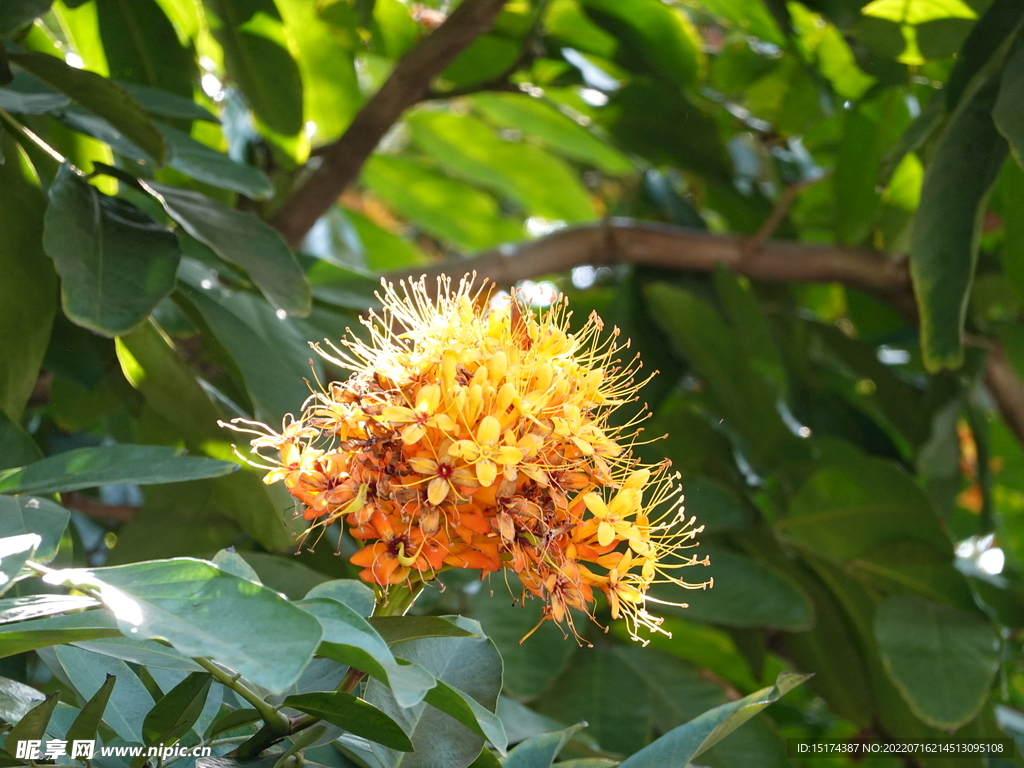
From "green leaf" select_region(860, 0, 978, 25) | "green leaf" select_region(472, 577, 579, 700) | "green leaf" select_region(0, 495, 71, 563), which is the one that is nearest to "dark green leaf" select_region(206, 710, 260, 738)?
"green leaf" select_region(0, 495, 71, 563)

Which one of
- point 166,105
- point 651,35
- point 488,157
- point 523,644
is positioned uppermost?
point 166,105

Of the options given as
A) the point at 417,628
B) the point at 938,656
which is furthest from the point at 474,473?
the point at 938,656

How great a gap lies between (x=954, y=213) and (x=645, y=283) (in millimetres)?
646

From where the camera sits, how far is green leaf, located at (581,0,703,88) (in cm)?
126

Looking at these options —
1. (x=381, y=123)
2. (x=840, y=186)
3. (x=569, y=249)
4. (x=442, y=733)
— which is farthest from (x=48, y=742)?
(x=840, y=186)

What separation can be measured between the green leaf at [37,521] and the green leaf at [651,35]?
3.26ft

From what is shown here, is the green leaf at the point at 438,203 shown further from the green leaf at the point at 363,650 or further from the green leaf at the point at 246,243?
the green leaf at the point at 363,650

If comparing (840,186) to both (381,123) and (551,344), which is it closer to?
(381,123)

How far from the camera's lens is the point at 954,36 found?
94 centimetres

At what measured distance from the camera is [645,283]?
4.60 ft

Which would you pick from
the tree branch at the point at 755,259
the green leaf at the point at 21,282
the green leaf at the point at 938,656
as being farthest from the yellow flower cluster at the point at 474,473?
the tree branch at the point at 755,259

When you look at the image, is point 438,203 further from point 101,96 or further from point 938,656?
point 938,656

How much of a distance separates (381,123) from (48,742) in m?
0.85

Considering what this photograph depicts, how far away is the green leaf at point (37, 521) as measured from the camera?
475 millimetres
